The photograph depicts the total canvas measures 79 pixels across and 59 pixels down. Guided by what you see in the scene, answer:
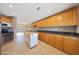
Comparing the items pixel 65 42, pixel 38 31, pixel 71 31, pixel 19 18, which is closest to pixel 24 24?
pixel 19 18

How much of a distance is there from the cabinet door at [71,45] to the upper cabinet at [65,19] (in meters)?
0.54

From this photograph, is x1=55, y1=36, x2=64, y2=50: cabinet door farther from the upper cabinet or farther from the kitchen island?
the kitchen island

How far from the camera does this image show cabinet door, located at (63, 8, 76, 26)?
115 inches

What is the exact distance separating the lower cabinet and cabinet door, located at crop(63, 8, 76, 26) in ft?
1.60

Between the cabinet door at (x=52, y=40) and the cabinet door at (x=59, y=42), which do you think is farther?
the cabinet door at (x=52, y=40)

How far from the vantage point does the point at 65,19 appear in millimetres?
3283

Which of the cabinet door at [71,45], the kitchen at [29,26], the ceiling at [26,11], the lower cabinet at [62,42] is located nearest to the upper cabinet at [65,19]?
the kitchen at [29,26]

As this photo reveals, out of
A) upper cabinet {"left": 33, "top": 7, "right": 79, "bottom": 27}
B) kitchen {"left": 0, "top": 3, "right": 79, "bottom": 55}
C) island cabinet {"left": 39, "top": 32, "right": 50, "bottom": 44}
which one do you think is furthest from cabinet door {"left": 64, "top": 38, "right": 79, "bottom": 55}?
island cabinet {"left": 39, "top": 32, "right": 50, "bottom": 44}

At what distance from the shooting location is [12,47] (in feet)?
8.94

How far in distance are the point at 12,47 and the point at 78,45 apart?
1.85 metres

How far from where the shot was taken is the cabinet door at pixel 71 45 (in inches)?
101

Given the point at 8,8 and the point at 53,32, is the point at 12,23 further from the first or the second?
the point at 53,32

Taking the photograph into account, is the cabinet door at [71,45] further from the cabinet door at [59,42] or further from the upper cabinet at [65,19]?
the upper cabinet at [65,19]

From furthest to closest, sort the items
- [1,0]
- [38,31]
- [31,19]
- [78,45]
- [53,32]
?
[53,32], [38,31], [31,19], [78,45], [1,0]
